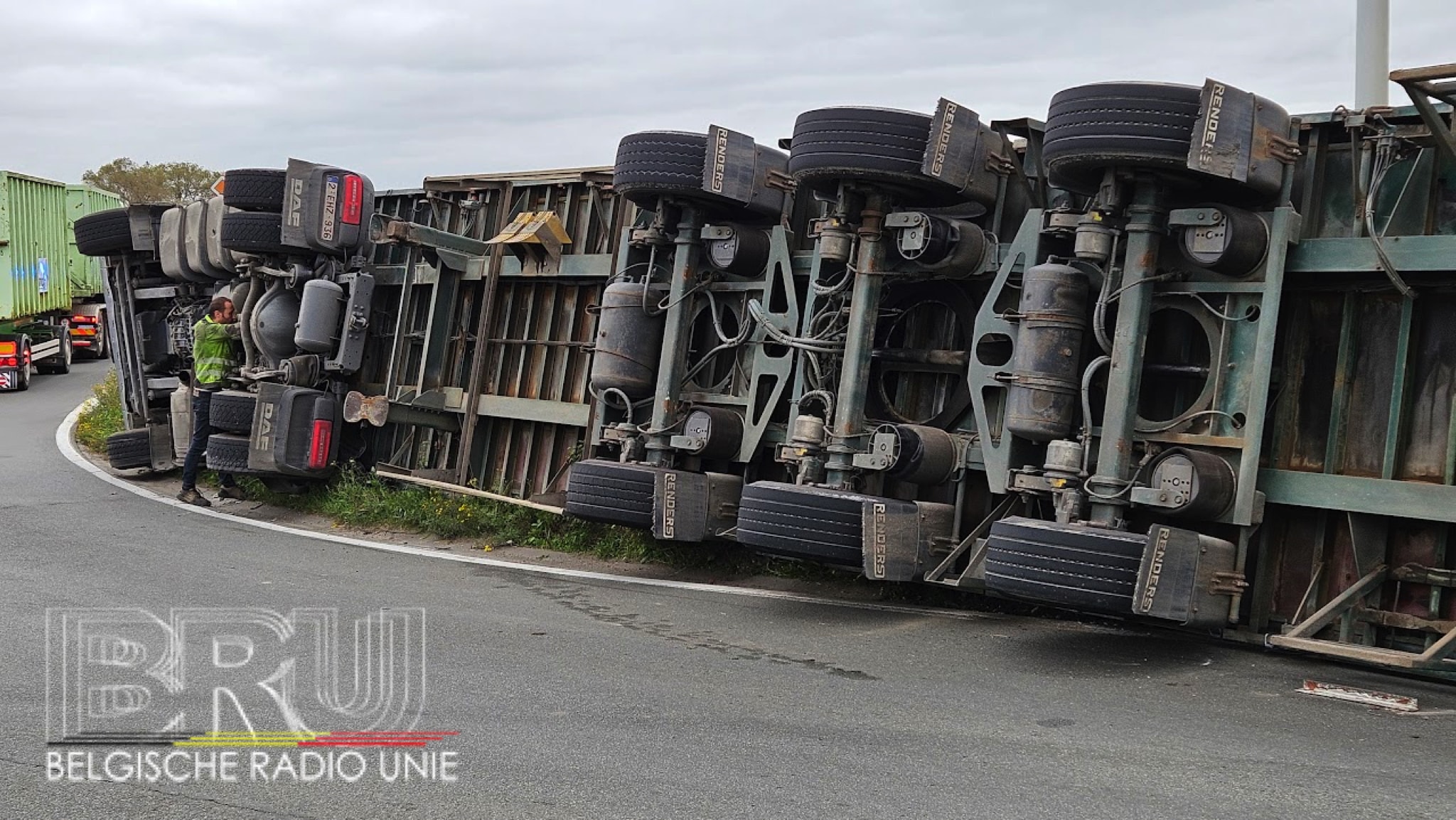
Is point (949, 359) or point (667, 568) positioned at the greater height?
point (949, 359)

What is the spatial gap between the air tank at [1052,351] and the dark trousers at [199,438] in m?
8.07

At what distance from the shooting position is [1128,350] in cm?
739

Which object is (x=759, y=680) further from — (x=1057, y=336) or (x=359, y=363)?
(x=359, y=363)

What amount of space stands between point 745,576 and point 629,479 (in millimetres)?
982

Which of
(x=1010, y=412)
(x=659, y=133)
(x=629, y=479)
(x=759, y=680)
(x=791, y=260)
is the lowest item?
(x=759, y=680)

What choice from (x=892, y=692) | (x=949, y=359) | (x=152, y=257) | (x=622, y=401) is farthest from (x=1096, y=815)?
(x=152, y=257)

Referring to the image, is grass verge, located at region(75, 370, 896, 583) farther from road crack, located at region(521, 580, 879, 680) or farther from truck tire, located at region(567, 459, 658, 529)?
road crack, located at region(521, 580, 879, 680)

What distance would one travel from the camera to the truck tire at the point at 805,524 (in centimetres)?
802

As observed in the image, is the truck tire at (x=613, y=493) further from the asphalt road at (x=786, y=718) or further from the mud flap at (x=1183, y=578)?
the mud flap at (x=1183, y=578)

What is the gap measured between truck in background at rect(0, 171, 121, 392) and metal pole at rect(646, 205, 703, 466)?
726 inches

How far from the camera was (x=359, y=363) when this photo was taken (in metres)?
13.2

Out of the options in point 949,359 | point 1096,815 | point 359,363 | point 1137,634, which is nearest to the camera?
point 1096,815

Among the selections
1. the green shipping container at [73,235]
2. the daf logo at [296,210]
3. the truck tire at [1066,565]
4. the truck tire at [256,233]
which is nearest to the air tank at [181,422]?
the truck tire at [256,233]

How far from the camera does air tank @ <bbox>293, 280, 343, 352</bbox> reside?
13.0 meters
